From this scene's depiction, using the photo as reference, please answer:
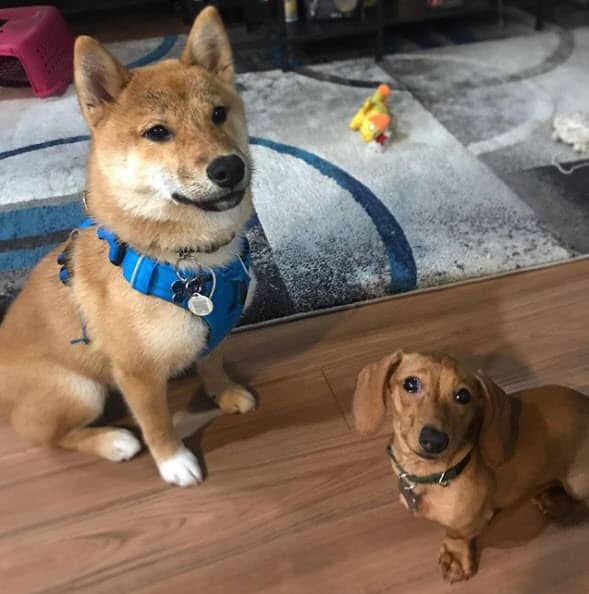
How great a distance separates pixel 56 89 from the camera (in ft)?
8.47

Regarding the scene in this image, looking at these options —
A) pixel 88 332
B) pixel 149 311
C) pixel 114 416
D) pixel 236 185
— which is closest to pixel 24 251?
pixel 114 416

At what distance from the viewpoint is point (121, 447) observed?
51.9 inches

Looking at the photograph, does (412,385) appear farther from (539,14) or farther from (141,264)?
(539,14)

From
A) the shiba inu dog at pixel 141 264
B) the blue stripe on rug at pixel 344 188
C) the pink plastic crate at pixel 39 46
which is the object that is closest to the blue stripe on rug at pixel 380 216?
the blue stripe on rug at pixel 344 188

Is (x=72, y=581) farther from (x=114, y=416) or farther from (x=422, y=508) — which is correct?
(x=422, y=508)

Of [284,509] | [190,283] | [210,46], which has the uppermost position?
[210,46]

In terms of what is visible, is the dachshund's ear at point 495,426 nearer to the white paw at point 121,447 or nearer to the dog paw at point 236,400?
the dog paw at point 236,400

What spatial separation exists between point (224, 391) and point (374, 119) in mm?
1241

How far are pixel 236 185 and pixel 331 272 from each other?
2.54ft

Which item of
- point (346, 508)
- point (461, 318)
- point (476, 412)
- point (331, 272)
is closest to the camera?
point (476, 412)

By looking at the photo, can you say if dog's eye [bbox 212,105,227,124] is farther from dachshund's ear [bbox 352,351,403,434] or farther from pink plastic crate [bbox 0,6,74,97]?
pink plastic crate [bbox 0,6,74,97]

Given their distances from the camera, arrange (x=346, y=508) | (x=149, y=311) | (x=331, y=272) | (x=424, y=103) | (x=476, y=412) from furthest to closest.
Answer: (x=424, y=103) < (x=331, y=272) < (x=346, y=508) < (x=149, y=311) < (x=476, y=412)

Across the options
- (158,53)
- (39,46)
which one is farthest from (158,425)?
(158,53)

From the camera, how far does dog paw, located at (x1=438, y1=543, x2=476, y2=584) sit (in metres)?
1.12
